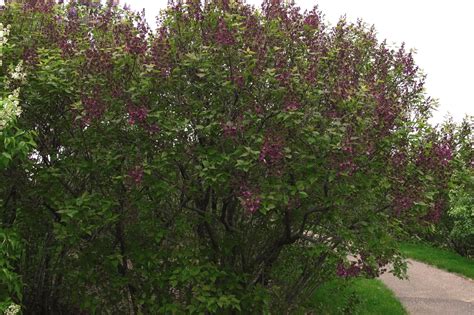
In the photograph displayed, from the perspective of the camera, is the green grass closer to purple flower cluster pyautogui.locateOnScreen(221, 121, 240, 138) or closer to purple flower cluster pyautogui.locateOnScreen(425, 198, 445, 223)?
purple flower cluster pyautogui.locateOnScreen(425, 198, 445, 223)

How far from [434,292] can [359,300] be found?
394 centimetres

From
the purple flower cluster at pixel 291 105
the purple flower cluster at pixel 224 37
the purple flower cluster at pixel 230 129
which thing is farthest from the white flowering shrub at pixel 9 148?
the purple flower cluster at pixel 291 105

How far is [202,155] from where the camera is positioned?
16.6ft

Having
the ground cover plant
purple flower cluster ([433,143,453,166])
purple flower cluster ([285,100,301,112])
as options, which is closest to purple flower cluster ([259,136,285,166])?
the ground cover plant

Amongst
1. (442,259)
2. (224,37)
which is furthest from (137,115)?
(442,259)

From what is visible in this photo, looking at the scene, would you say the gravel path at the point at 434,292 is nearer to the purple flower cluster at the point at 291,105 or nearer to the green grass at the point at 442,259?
the green grass at the point at 442,259

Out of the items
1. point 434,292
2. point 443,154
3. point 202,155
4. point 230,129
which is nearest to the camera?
point 230,129

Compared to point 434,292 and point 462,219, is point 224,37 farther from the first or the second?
point 462,219

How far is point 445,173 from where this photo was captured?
19.0 feet

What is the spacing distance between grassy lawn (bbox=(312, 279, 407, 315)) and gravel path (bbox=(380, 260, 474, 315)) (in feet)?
1.39

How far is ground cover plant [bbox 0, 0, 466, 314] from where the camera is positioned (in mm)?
5027

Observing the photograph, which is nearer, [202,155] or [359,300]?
[202,155]

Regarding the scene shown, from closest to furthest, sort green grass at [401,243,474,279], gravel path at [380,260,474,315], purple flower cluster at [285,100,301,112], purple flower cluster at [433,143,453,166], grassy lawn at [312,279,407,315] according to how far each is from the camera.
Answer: purple flower cluster at [285,100,301,112] → purple flower cluster at [433,143,453,166] → grassy lawn at [312,279,407,315] → gravel path at [380,260,474,315] → green grass at [401,243,474,279]

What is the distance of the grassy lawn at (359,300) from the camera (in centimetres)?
891
